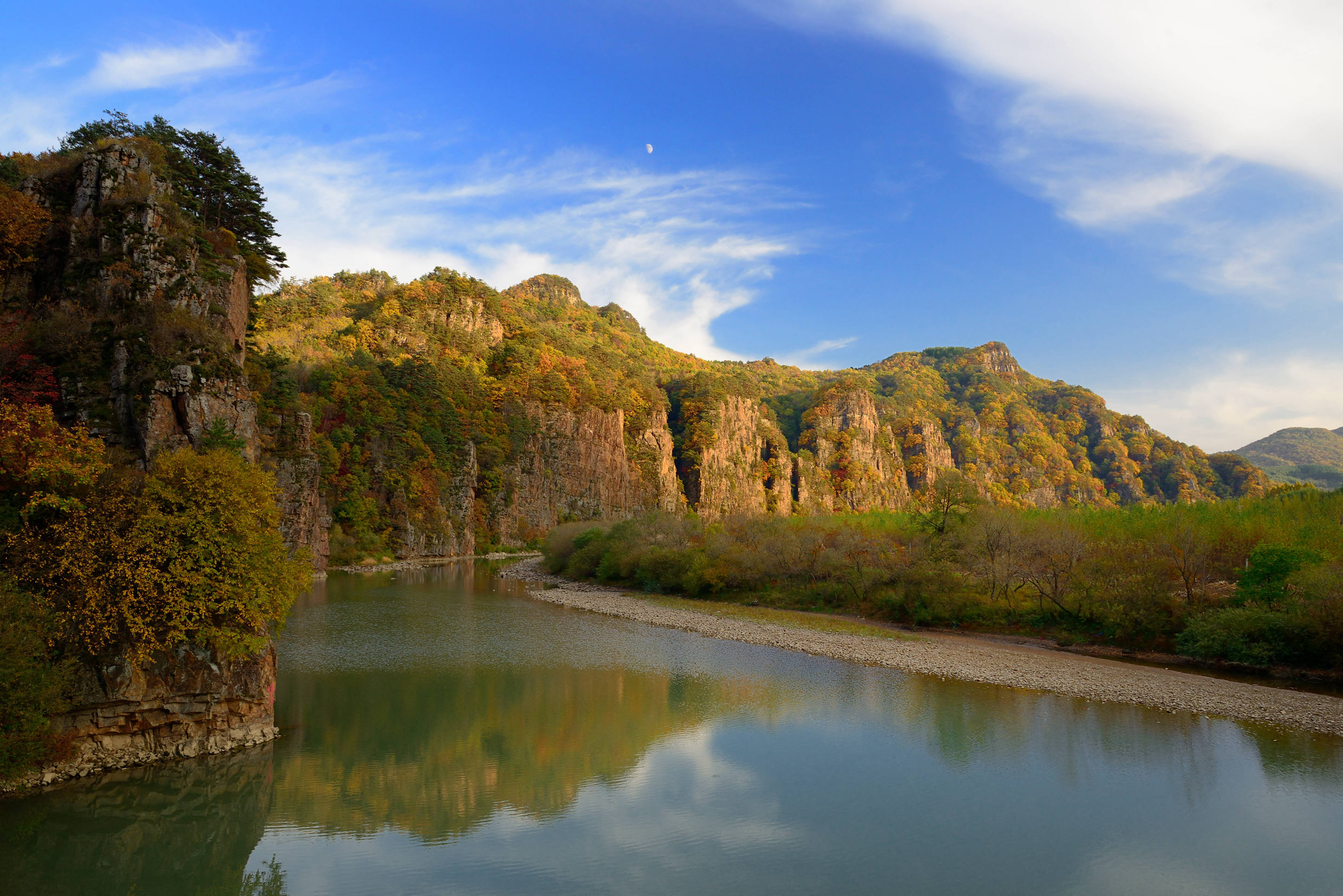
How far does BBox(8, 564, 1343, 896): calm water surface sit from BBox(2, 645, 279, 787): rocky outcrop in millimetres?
421

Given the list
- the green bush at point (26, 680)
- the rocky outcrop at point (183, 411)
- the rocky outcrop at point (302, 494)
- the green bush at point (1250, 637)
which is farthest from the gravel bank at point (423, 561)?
the green bush at point (1250, 637)

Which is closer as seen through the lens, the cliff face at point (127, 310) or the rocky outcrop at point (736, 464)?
the cliff face at point (127, 310)

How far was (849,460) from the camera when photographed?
154875 millimetres

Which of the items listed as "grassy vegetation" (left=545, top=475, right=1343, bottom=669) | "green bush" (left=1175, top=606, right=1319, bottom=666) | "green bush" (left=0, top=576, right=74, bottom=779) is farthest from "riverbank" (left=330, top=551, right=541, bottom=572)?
"green bush" (left=1175, top=606, right=1319, bottom=666)

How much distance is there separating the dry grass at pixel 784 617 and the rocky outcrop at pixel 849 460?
100 m

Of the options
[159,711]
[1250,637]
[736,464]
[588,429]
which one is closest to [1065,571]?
[1250,637]

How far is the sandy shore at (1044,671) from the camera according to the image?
864 inches

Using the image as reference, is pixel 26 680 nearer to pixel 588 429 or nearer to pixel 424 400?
pixel 424 400

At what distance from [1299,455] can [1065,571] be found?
16863cm

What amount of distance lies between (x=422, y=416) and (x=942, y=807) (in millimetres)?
81187

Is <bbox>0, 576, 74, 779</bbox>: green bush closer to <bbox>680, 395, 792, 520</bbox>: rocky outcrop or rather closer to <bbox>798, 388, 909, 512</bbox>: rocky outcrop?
<bbox>680, 395, 792, 520</bbox>: rocky outcrop

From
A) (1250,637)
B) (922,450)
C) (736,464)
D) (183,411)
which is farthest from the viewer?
(922,450)

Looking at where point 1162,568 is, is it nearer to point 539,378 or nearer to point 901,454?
point 539,378

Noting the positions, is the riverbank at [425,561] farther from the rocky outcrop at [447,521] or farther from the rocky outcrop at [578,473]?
the rocky outcrop at [578,473]
